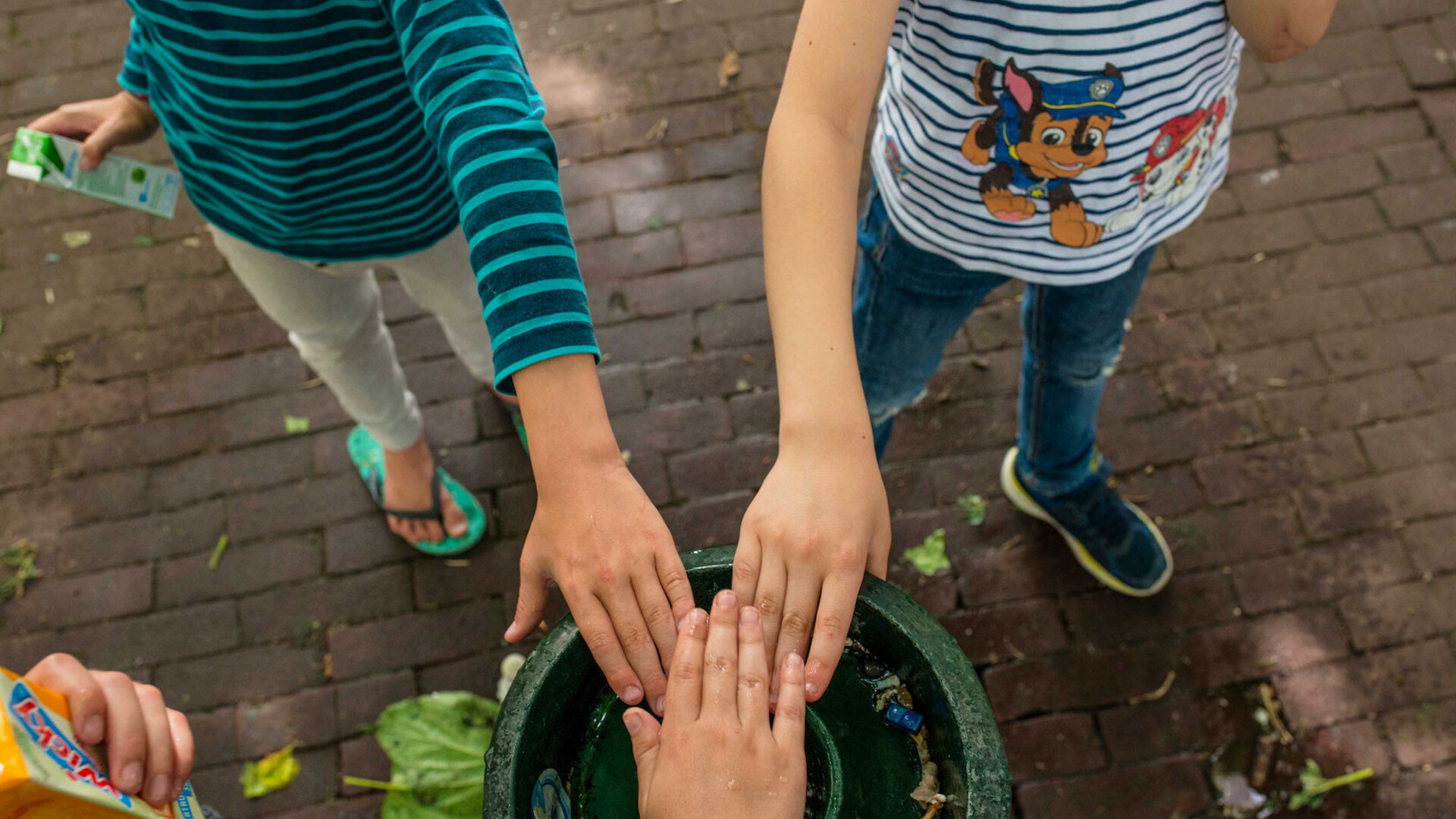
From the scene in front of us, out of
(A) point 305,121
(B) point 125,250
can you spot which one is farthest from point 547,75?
(A) point 305,121

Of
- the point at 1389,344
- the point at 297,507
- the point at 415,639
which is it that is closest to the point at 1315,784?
the point at 1389,344

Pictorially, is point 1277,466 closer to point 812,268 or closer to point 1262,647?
point 1262,647

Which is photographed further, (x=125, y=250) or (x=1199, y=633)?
(x=125, y=250)

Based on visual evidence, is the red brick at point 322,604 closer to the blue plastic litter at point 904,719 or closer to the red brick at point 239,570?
the red brick at point 239,570

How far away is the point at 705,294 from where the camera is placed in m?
3.58

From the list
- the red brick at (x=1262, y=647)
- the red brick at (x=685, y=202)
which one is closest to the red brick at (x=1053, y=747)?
the red brick at (x=1262, y=647)

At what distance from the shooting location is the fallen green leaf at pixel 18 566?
124 inches

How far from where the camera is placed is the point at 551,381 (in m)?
1.39

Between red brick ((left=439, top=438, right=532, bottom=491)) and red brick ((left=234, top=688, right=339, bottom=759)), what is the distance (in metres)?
0.75

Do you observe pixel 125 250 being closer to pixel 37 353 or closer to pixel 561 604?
pixel 37 353

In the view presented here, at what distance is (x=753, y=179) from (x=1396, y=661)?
8.75 feet

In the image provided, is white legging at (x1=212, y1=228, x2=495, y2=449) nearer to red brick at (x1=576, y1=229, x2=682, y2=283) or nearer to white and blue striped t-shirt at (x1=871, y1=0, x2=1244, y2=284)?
red brick at (x1=576, y1=229, x2=682, y2=283)

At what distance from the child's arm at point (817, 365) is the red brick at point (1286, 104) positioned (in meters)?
2.99

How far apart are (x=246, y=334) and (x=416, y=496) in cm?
110
